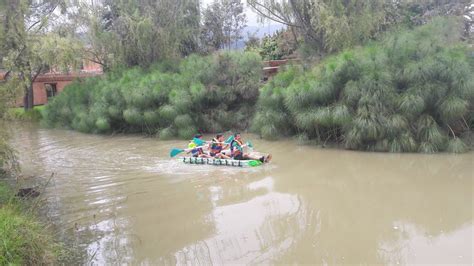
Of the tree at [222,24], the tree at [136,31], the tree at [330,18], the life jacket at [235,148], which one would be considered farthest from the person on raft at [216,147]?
the tree at [222,24]

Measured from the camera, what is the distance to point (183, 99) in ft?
57.9

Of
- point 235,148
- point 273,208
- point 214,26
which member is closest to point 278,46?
point 214,26

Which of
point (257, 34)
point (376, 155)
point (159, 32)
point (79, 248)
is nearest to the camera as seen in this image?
point (79, 248)

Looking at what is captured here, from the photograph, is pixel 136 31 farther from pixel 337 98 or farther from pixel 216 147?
pixel 337 98

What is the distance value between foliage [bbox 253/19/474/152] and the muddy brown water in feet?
2.38

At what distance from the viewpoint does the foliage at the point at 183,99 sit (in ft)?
58.7

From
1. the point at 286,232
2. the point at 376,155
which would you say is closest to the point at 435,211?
the point at 286,232

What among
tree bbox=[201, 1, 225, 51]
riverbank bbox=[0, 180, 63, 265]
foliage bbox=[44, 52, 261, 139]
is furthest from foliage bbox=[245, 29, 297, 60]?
riverbank bbox=[0, 180, 63, 265]

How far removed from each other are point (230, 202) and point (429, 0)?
645 inches

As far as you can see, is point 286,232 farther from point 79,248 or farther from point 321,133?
point 321,133

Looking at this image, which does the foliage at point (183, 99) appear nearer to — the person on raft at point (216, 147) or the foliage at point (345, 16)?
the foliage at point (345, 16)

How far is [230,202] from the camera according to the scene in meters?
9.33

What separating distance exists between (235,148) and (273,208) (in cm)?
402

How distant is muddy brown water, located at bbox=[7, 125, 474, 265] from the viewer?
667cm
